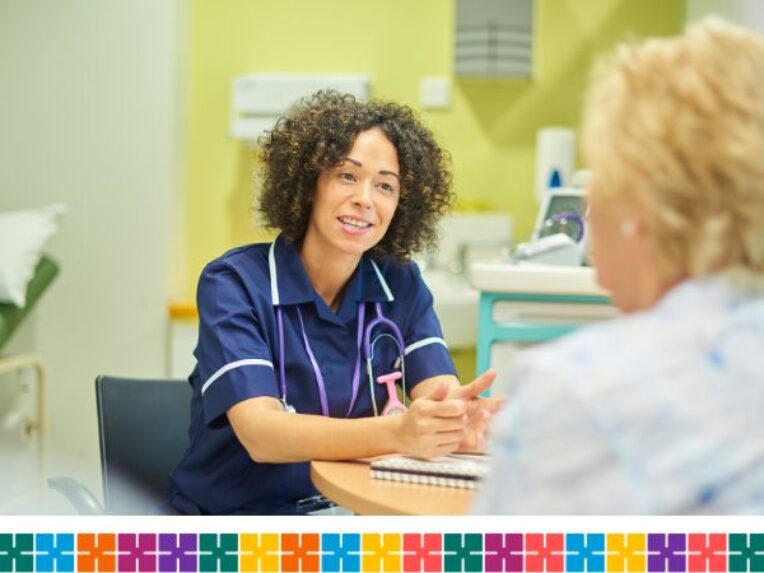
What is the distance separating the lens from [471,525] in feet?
3.36

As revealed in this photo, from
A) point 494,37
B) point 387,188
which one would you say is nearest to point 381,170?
point 387,188

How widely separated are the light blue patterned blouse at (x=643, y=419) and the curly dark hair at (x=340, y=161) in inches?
39.1

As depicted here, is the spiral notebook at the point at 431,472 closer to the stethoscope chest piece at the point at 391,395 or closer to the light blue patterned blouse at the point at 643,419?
the stethoscope chest piece at the point at 391,395

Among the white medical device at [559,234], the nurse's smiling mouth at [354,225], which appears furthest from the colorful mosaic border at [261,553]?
the white medical device at [559,234]

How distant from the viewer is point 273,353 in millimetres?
1604

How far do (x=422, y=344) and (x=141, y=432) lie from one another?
463 mm

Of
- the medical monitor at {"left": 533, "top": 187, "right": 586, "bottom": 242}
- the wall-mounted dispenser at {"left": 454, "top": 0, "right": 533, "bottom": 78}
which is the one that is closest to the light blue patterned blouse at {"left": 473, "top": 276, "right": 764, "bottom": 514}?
the medical monitor at {"left": 533, "top": 187, "right": 586, "bottom": 242}

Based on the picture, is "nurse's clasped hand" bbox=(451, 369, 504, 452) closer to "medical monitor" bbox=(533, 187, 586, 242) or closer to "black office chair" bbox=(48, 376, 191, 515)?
"black office chair" bbox=(48, 376, 191, 515)

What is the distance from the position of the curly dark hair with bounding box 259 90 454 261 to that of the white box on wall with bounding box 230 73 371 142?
1961mm

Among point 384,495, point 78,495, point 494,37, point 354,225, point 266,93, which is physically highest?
point 494,37

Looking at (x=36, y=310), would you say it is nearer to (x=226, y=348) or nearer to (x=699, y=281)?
(x=226, y=348)

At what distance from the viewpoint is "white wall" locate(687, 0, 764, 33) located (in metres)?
2.89

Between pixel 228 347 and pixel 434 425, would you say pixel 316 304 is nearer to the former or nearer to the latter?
pixel 228 347

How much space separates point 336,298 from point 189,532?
68 centimetres
